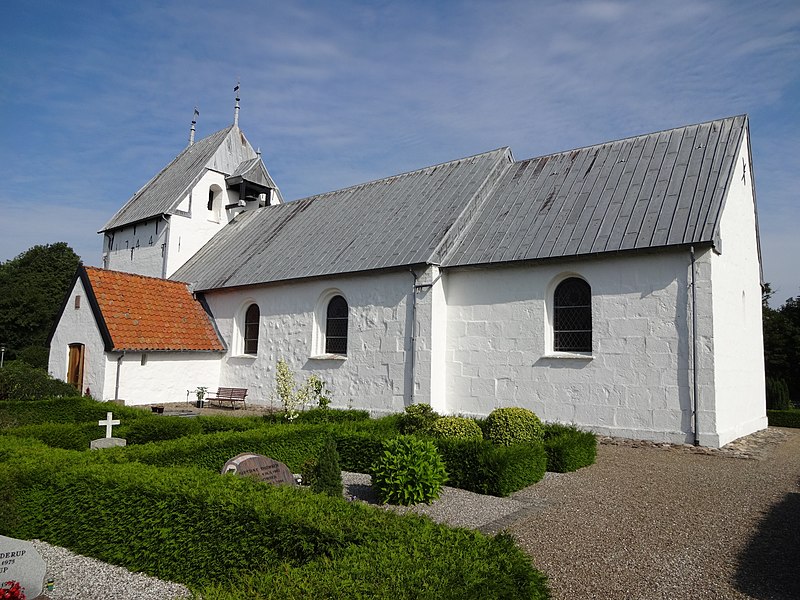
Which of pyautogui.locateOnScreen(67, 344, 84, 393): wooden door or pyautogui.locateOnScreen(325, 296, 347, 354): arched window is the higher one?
pyautogui.locateOnScreen(325, 296, 347, 354): arched window

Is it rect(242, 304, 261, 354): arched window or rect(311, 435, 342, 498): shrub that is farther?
rect(242, 304, 261, 354): arched window

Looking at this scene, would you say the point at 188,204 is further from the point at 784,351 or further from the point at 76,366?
the point at 784,351

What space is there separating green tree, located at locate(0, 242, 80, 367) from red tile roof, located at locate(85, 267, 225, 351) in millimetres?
21021

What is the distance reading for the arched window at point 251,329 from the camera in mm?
17562

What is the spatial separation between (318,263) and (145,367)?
18.2 feet

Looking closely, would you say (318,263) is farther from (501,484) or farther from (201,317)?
(501,484)

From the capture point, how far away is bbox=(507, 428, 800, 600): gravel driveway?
14.5ft

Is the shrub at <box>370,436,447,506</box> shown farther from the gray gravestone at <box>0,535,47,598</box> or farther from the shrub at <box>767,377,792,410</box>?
the shrub at <box>767,377,792,410</box>

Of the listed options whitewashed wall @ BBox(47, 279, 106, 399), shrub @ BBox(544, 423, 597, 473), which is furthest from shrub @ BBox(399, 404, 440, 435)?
whitewashed wall @ BBox(47, 279, 106, 399)

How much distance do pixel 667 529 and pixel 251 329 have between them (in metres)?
14.1

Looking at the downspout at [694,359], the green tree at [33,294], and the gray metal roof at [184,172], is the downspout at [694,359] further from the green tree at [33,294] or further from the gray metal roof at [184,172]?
the green tree at [33,294]

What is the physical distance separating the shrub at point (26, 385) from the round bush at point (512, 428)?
10194 mm

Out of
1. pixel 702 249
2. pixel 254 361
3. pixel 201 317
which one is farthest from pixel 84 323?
pixel 702 249

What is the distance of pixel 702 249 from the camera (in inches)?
399
